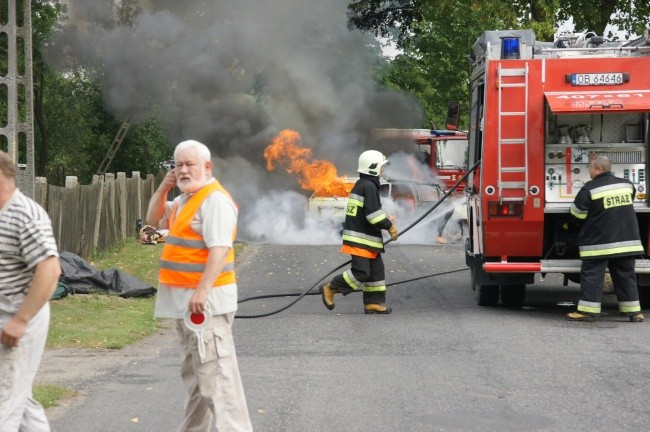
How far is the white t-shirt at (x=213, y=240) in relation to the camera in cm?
600

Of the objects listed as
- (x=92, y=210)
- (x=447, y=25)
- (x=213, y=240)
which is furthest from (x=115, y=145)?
(x=213, y=240)

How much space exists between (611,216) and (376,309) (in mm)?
2688

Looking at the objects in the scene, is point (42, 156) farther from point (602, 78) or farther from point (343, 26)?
point (602, 78)

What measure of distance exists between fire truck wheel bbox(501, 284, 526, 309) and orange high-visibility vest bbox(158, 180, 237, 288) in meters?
7.88

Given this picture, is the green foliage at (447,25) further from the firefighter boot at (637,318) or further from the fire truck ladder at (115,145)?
the firefighter boot at (637,318)

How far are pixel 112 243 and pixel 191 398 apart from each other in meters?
15.5

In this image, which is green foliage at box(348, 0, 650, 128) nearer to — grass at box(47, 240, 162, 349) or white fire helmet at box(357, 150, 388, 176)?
white fire helmet at box(357, 150, 388, 176)

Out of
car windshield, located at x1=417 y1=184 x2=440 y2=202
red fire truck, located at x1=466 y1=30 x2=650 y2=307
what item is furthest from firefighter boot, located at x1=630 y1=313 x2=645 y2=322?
car windshield, located at x1=417 y1=184 x2=440 y2=202

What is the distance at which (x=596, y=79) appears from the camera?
12445mm

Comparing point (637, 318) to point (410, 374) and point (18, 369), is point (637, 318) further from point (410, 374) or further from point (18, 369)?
point (18, 369)

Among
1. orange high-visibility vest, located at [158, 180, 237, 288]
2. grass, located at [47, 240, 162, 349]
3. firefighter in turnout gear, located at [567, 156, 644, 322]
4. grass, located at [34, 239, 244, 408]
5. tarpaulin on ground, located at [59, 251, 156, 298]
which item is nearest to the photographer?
orange high-visibility vest, located at [158, 180, 237, 288]

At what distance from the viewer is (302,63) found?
101ft

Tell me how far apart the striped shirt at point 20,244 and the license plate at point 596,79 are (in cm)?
806

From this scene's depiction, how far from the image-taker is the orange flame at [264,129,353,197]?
27.2 meters
